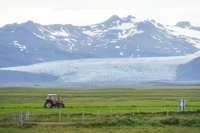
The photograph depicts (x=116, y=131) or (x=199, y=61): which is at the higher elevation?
(x=199, y=61)

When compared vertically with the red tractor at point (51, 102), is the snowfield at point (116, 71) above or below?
above

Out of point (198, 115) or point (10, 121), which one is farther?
point (198, 115)

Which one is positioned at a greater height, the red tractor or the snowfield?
the snowfield

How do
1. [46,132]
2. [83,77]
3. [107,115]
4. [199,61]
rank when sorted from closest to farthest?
[46,132]
[107,115]
[83,77]
[199,61]

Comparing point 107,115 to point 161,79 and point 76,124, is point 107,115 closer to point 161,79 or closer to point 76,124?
point 76,124

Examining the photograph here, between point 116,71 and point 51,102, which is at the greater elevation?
point 116,71

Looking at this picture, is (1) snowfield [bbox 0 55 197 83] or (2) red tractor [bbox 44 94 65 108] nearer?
(2) red tractor [bbox 44 94 65 108]

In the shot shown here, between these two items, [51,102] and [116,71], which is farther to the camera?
[116,71]

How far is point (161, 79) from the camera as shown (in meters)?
146

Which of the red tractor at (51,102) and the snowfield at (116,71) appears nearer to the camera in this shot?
the red tractor at (51,102)

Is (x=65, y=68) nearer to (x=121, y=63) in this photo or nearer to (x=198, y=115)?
(x=121, y=63)

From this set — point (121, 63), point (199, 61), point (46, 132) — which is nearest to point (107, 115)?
point (46, 132)

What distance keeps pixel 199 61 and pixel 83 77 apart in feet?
225

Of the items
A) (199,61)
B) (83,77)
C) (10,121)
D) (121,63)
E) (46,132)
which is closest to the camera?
A: (46,132)
